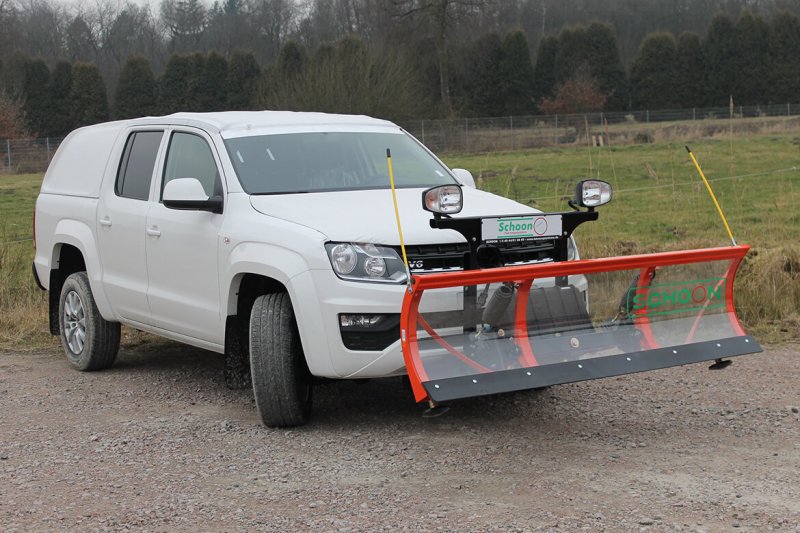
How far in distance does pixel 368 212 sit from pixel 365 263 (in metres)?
0.50

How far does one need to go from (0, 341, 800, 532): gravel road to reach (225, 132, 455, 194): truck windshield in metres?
1.38

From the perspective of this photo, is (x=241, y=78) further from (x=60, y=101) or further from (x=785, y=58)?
(x=785, y=58)

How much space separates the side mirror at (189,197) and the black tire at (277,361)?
76 centimetres

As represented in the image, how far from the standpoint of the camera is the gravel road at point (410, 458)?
194 inches

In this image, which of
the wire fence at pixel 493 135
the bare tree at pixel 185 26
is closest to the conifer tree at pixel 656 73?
the wire fence at pixel 493 135

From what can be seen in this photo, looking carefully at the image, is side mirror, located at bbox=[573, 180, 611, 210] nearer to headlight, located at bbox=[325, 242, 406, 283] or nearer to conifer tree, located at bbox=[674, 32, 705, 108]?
headlight, located at bbox=[325, 242, 406, 283]

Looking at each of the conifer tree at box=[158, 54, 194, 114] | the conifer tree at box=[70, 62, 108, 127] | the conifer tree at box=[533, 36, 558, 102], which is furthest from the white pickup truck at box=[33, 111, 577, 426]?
the conifer tree at box=[533, 36, 558, 102]

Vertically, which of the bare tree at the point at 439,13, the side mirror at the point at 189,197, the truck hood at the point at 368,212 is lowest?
the truck hood at the point at 368,212

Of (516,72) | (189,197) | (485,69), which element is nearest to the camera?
(189,197)

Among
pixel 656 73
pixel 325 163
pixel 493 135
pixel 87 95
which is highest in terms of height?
pixel 87 95

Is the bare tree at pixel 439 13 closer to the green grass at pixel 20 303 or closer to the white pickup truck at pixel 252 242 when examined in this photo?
the green grass at pixel 20 303

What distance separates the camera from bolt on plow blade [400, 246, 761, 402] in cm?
565

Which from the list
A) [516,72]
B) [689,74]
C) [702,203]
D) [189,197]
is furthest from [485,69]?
[189,197]

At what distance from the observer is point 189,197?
22.2 ft
